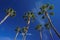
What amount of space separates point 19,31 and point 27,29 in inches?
248

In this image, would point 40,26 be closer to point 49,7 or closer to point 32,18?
point 32,18

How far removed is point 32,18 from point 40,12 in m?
21.3

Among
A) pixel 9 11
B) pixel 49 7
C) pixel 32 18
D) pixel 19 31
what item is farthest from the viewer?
pixel 19 31

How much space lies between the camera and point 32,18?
211 ft

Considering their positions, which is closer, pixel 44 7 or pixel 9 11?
pixel 44 7

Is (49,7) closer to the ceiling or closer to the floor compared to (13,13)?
closer to the floor

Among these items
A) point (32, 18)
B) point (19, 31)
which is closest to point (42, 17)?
point (32, 18)

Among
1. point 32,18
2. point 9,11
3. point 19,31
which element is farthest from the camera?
point 19,31

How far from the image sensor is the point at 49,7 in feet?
141

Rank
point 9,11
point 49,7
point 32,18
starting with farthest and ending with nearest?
1. point 32,18
2. point 9,11
3. point 49,7

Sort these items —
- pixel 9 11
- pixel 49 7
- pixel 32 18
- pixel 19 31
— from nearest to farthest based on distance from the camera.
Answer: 1. pixel 49 7
2. pixel 9 11
3. pixel 32 18
4. pixel 19 31

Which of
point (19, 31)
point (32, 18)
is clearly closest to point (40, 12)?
point (32, 18)

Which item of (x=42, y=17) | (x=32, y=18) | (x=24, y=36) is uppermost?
(x=32, y=18)

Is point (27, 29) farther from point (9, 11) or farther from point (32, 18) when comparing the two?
point (9, 11)
